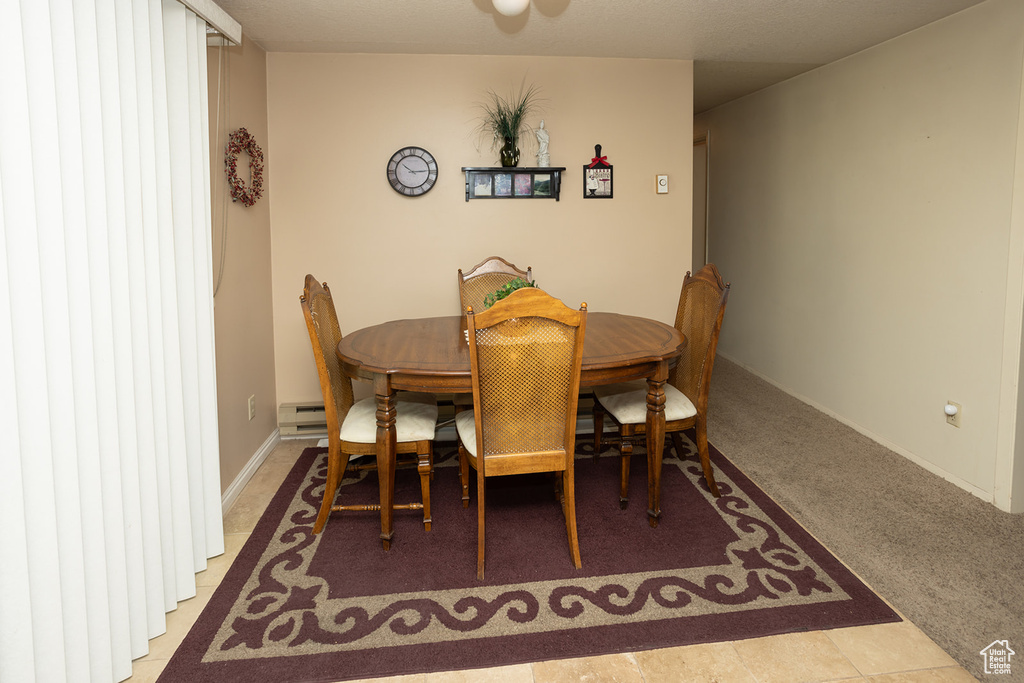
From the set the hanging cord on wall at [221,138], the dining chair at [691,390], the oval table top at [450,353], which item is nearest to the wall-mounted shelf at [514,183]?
the oval table top at [450,353]

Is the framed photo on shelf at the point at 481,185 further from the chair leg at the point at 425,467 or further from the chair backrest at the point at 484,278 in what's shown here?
the chair leg at the point at 425,467

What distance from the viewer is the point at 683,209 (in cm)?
406

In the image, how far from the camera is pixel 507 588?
7.42ft

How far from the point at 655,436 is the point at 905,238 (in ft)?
6.58

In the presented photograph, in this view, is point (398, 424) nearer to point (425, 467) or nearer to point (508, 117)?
point (425, 467)

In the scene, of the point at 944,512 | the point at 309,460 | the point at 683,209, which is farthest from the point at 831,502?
the point at 309,460

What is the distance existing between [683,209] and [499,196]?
120 cm

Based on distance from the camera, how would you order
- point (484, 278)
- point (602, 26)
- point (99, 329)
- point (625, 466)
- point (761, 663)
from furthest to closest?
point (484, 278) → point (602, 26) → point (625, 466) → point (761, 663) → point (99, 329)

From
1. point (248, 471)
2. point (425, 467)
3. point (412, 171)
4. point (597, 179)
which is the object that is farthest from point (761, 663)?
point (412, 171)

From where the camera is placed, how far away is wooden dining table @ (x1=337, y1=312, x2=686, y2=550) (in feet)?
7.88

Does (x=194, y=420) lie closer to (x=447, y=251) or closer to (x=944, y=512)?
(x=447, y=251)

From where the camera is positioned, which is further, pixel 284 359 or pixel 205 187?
pixel 284 359

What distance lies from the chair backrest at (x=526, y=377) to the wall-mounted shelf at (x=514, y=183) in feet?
6.24

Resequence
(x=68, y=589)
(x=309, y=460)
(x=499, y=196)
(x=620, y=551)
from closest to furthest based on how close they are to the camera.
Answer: (x=68, y=589) → (x=620, y=551) → (x=309, y=460) → (x=499, y=196)
